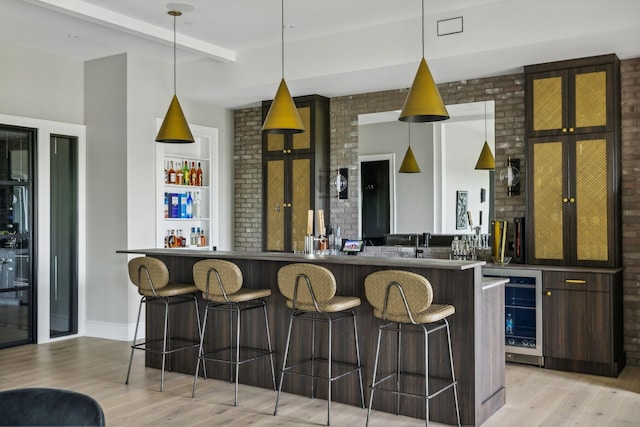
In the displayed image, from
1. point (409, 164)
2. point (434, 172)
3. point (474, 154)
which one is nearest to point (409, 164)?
Answer: point (409, 164)

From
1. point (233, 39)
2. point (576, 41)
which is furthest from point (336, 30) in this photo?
point (576, 41)

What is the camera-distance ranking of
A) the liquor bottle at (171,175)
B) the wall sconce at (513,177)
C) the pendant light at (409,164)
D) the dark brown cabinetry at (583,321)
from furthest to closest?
1. the liquor bottle at (171,175)
2. the pendant light at (409,164)
3. the wall sconce at (513,177)
4. the dark brown cabinetry at (583,321)

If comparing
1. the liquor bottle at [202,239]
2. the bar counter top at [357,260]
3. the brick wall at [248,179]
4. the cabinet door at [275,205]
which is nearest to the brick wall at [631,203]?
the bar counter top at [357,260]

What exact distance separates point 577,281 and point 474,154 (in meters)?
1.66

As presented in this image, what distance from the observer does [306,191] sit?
730 cm

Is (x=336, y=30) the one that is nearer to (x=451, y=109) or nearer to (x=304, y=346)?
(x=451, y=109)

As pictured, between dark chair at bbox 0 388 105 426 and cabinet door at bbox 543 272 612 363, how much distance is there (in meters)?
4.50

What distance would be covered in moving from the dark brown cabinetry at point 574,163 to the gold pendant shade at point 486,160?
19.6 inches

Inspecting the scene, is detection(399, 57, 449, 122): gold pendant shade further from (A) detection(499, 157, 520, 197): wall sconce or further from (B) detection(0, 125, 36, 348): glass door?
(B) detection(0, 125, 36, 348): glass door

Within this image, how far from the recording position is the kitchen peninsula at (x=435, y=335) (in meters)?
3.96

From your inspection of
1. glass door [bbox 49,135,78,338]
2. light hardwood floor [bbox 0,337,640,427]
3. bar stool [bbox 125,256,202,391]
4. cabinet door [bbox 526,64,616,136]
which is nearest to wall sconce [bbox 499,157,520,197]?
cabinet door [bbox 526,64,616,136]

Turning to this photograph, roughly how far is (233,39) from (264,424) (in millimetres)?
3980

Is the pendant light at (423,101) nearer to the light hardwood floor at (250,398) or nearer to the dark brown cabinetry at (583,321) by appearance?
the light hardwood floor at (250,398)

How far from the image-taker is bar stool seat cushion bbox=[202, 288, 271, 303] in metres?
4.55
